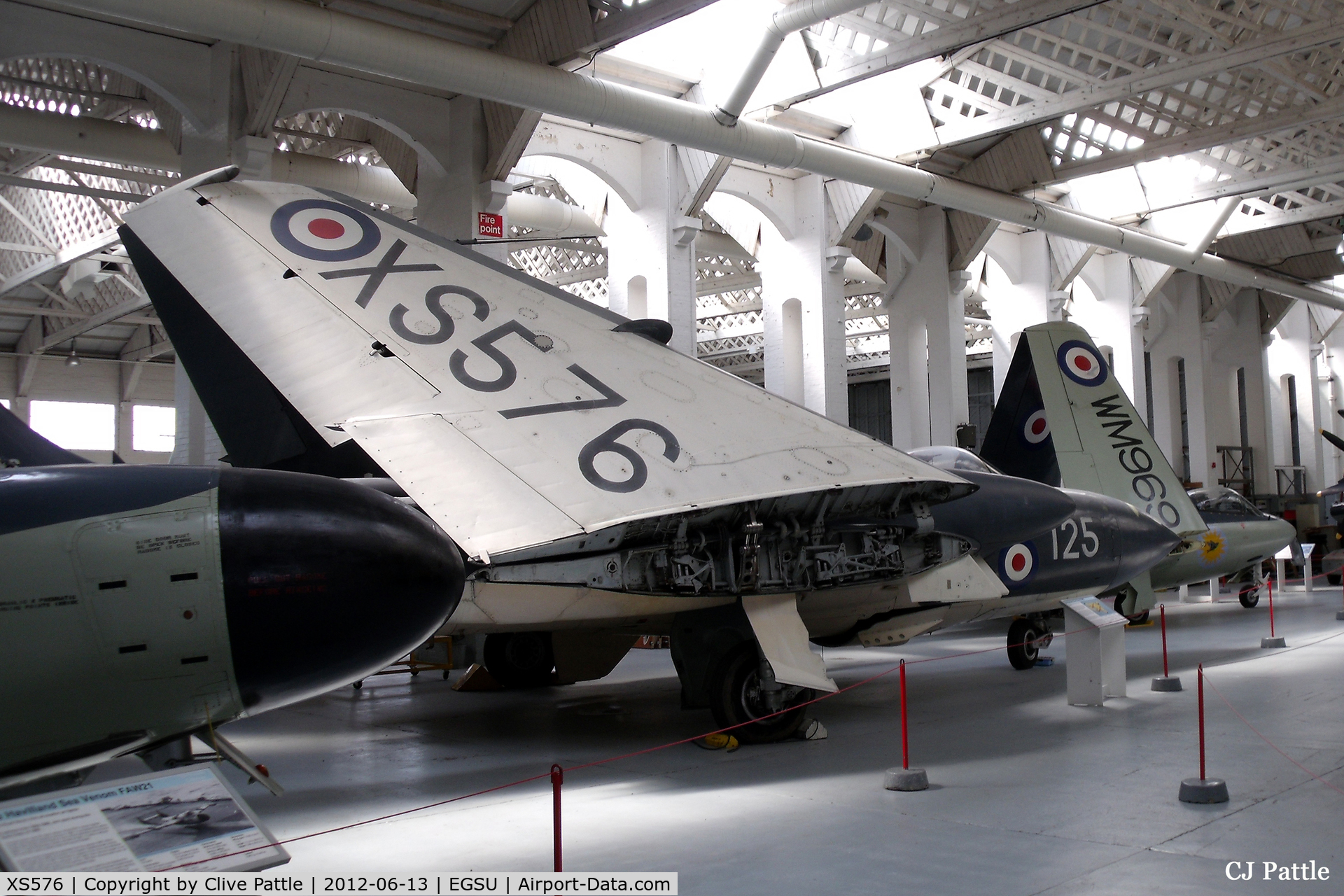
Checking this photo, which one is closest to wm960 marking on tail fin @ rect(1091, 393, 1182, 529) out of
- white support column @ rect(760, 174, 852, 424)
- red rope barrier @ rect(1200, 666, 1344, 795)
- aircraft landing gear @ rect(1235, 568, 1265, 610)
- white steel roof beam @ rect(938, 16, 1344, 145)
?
red rope barrier @ rect(1200, 666, 1344, 795)

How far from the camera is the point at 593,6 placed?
459 inches

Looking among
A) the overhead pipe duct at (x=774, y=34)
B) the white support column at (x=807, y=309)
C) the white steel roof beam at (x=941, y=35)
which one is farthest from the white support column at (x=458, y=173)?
the white support column at (x=807, y=309)

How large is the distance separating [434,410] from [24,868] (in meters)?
3.81

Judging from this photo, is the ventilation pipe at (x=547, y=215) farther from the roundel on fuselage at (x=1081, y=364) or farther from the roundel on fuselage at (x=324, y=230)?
the roundel on fuselage at (x=324, y=230)

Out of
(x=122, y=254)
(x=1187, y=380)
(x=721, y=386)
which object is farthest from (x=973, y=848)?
(x=1187, y=380)

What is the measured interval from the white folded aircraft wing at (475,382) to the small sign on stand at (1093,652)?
2824mm

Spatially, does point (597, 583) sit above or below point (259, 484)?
below

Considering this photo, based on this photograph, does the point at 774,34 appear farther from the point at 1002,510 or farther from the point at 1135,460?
the point at 1135,460

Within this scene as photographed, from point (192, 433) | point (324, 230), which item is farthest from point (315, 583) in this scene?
point (192, 433)

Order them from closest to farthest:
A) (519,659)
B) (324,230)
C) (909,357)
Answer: (324,230) < (519,659) < (909,357)

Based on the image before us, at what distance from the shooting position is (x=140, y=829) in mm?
3301

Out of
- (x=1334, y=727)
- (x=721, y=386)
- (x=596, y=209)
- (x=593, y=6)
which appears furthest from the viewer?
(x=596, y=209)

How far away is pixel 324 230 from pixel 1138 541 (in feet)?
28.9

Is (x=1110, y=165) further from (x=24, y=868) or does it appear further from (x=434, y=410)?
(x=24, y=868)
